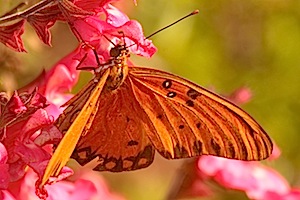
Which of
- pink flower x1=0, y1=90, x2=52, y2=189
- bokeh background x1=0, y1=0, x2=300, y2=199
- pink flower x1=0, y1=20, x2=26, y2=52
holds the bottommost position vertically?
pink flower x1=0, y1=90, x2=52, y2=189

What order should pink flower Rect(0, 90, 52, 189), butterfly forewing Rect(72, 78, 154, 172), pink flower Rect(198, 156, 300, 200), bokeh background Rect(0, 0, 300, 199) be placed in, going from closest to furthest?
pink flower Rect(0, 90, 52, 189) < butterfly forewing Rect(72, 78, 154, 172) < pink flower Rect(198, 156, 300, 200) < bokeh background Rect(0, 0, 300, 199)

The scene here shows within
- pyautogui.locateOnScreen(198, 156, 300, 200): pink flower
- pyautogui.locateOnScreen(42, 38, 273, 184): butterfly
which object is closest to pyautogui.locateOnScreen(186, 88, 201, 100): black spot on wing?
pyautogui.locateOnScreen(42, 38, 273, 184): butterfly

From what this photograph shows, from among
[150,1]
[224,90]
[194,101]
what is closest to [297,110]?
[224,90]

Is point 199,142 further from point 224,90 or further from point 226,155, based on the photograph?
point 224,90

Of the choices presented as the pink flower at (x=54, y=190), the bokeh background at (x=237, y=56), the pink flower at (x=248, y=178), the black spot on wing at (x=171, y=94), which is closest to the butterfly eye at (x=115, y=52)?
the black spot on wing at (x=171, y=94)

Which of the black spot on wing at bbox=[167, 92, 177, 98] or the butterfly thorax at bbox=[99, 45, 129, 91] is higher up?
the black spot on wing at bbox=[167, 92, 177, 98]

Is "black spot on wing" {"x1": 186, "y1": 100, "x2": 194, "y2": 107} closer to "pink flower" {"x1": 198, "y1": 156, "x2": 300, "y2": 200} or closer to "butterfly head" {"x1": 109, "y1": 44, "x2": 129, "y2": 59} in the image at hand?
"butterfly head" {"x1": 109, "y1": 44, "x2": 129, "y2": 59}
